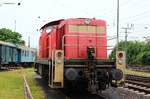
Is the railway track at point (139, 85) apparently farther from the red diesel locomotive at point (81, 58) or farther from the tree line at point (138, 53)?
the tree line at point (138, 53)

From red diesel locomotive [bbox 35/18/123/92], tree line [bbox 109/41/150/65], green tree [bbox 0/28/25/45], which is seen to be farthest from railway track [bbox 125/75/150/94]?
green tree [bbox 0/28/25/45]

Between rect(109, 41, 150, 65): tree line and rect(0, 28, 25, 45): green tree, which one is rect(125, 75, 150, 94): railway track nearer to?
rect(109, 41, 150, 65): tree line

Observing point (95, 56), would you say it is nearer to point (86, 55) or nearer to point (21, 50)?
point (86, 55)

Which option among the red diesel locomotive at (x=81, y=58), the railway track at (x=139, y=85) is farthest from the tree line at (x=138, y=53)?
the red diesel locomotive at (x=81, y=58)

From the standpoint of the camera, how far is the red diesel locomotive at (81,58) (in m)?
14.4

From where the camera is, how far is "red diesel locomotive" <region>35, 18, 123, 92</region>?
1436 centimetres

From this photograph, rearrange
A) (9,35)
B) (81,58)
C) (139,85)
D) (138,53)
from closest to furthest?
(81,58)
(139,85)
(138,53)
(9,35)


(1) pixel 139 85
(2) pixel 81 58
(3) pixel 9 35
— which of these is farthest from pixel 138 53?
(2) pixel 81 58

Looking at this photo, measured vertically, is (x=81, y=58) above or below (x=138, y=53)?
below

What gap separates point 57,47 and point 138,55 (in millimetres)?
74231

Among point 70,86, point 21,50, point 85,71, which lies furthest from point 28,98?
point 21,50

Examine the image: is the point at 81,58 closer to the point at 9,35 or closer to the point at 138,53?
the point at 138,53

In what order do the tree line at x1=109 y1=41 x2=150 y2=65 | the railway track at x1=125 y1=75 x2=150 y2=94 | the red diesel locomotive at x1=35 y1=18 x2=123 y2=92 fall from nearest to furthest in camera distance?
the red diesel locomotive at x1=35 y1=18 x2=123 y2=92 < the railway track at x1=125 y1=75 x2=150 y2=94 < the tree line at x1=109 y1=41 x2=150 y2=65

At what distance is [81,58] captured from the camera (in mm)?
15250
